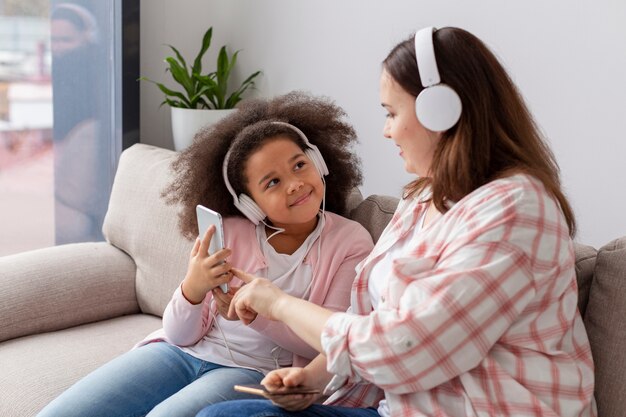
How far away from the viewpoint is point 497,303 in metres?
1.30

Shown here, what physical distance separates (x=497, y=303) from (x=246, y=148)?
750mm

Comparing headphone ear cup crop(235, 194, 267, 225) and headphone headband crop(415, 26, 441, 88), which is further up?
headphone headband crop(415, 26, 441, 88)

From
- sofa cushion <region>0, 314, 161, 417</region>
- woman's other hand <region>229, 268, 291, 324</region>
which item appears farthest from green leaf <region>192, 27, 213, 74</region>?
woman's other hand <region>229, 268, 291, 324</region>

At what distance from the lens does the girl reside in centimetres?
178

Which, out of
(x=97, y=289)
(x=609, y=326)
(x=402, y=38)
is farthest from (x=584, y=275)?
(x=97, y=289)

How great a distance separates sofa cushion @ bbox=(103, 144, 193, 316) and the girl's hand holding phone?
21.5 inches

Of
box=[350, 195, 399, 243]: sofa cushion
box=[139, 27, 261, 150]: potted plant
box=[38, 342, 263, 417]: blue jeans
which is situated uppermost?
box=[139, 27, 261, 150]: potted plant

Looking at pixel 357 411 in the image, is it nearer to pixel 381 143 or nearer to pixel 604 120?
pixel 604 120

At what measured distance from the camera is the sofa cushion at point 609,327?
4.87 ft

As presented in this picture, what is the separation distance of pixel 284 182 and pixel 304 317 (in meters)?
0.42

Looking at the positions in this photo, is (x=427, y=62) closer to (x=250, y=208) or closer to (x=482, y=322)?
(x=482, y=322)

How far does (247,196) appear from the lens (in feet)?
6.19

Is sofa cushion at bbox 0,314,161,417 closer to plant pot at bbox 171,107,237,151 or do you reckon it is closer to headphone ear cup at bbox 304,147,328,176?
plant pot at bbox 171,107,237,151

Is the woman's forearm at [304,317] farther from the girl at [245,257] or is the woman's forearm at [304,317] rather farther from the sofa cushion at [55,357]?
the sofa cushion at [55,357]
